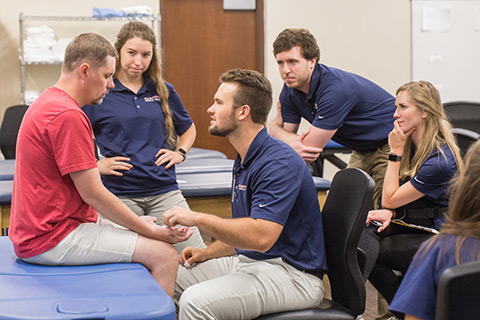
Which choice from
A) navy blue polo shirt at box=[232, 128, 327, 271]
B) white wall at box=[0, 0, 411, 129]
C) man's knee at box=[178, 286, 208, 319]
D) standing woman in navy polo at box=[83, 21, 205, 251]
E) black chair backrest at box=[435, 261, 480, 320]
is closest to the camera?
black chair backrest at box=[435, 261, 480, 320]

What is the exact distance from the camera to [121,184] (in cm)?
238

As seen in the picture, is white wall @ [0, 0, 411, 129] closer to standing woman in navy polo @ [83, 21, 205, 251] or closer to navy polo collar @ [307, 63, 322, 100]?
navy polo collar @ [307, 63, 322, 100]

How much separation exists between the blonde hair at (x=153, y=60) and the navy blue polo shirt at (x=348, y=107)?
73 centimetres

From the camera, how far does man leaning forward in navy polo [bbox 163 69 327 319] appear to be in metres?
1.66

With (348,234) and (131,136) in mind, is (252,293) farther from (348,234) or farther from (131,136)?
(131,136)

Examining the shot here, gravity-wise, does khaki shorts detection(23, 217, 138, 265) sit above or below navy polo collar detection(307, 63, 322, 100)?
below

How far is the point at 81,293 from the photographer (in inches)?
58.7

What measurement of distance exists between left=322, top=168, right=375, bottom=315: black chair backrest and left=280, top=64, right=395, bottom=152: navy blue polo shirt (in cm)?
95

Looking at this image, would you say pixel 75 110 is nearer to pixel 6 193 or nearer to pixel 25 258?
pixel 25 258

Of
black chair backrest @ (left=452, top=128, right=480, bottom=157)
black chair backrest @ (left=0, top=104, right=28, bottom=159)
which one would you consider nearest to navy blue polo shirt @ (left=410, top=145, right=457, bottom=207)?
black chair backrest @ (left=452, top=128, right=480, bottom=157)

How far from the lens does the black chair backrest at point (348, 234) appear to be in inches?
67.5

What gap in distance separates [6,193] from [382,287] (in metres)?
1.65

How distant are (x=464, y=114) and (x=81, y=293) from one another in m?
2.99

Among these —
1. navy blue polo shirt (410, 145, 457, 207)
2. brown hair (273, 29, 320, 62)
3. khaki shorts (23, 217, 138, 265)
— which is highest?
brown hair (273, 29, 320, 62)
